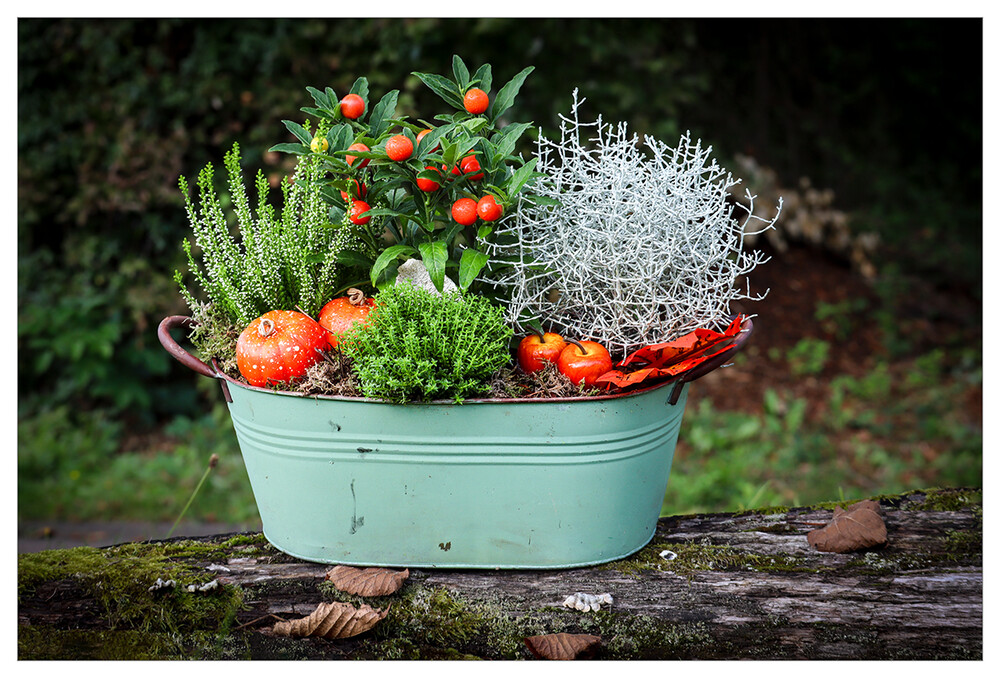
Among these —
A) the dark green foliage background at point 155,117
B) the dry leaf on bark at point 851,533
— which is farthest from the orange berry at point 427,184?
the dark green foliage background at point 155,117

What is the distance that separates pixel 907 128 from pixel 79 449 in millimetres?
5345

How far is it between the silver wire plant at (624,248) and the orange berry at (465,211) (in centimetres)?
9

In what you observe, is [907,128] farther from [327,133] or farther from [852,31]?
[327,133]

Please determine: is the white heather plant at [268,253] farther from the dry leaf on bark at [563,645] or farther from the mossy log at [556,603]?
the dry leaf on bark at [563,645]

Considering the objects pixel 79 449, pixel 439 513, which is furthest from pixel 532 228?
pixel 79 449

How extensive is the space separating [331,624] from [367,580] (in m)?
0.15

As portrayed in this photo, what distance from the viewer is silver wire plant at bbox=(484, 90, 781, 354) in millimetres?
1743

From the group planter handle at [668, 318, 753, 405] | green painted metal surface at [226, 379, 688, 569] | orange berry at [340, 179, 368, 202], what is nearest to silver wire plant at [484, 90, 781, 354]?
planter handle at [668, 318, 753, 405]

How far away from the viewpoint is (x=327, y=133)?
68.1 inches

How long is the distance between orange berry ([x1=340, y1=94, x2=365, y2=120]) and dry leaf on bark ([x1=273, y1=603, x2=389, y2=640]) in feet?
3.48

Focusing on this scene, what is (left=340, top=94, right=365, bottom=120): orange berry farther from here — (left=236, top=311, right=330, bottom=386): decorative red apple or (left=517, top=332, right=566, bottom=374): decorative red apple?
(left=517, top=332, right=566, bottom=374): decorative red apple

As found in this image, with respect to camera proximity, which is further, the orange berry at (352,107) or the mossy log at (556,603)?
the orange berry at (352,107)

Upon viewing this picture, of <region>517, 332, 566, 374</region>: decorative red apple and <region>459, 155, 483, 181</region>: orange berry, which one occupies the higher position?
<region>459, 155, 483, 181</region>: orange berry

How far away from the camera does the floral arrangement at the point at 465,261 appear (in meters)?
1.63
